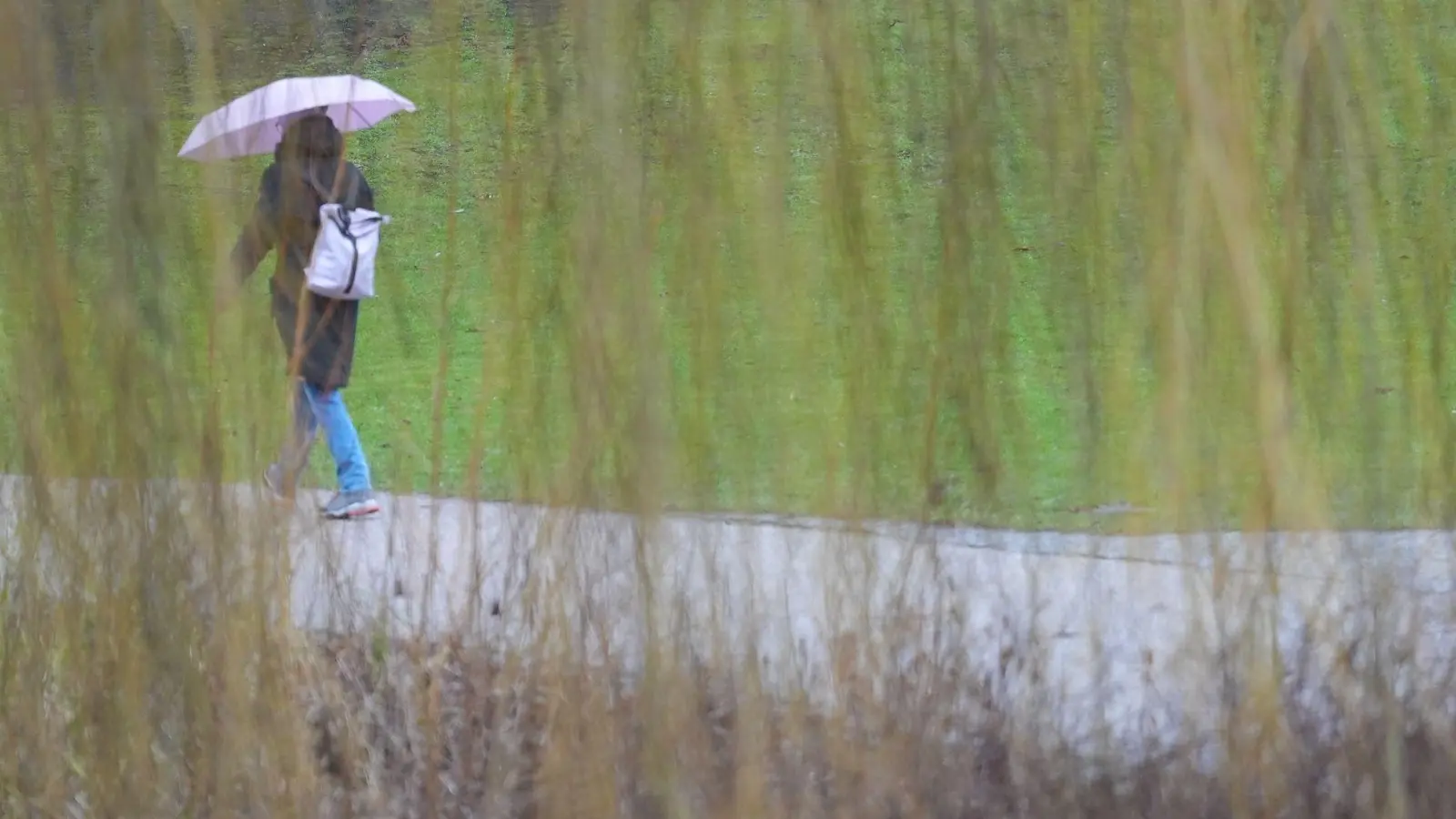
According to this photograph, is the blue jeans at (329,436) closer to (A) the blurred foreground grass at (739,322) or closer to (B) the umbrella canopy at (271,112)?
(A) the blurred foreground grass at (739,322)

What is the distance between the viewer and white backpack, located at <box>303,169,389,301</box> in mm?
2609

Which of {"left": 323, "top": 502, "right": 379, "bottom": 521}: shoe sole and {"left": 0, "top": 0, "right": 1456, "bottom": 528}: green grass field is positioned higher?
{"left": 0, "top": 0, "right": 1456, "bottom": 528}: green grass field

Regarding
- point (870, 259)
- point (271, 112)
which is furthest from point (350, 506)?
point (870, 259)

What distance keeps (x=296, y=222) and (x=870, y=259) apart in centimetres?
101

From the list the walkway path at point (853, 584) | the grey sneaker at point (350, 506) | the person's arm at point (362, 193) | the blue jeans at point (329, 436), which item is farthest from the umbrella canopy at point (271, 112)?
the grey sneaker at point (350, 506)

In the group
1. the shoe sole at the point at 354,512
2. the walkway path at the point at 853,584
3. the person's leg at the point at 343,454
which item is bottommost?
the walkway path at the point at 853,584

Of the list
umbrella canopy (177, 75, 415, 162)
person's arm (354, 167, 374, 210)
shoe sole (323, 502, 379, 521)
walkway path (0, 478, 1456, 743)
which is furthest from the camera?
shoe sole (323, 502, 379, 521)

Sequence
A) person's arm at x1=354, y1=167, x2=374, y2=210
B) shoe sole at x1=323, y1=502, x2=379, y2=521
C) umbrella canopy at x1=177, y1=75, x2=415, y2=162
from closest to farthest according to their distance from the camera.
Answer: umbrella canopy at x1=177, y1=75, x2=415, y2=162
person's arm at x1=354, y1=167, x2=374, y2=210
shoe sole at x1=323, y1=502, x2=379, y2=521

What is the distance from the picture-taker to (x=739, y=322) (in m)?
2.70

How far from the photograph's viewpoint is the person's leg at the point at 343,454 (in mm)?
2994

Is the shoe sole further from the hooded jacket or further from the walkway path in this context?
the hooded jacket

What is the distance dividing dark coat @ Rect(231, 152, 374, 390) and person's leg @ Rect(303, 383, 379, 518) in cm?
11

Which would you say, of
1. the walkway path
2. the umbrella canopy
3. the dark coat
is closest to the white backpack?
the dark coat

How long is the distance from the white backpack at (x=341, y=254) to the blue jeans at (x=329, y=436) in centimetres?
20
